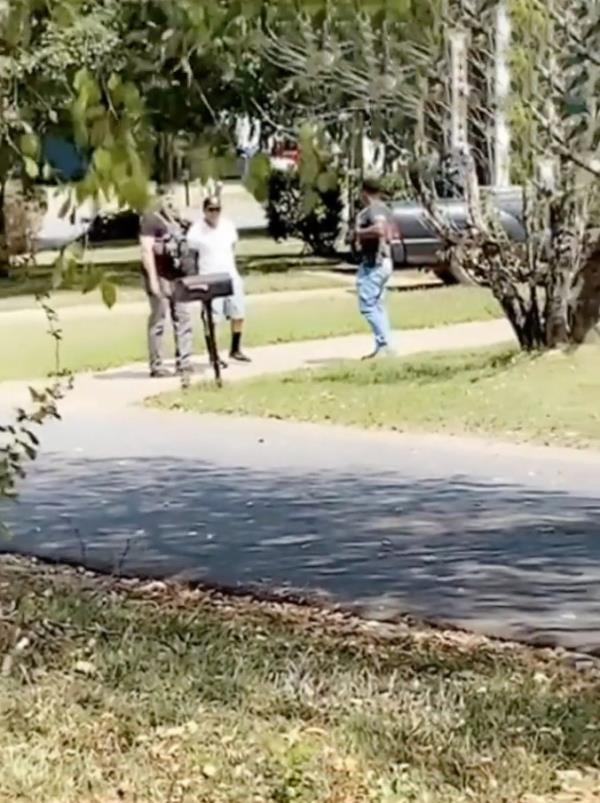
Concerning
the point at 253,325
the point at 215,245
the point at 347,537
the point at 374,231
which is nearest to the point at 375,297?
the point at 374,231

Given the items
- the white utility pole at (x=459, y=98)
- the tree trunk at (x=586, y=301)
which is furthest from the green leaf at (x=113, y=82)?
the tree trunk at (x=586, y=301)

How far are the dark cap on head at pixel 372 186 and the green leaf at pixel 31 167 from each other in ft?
40.6

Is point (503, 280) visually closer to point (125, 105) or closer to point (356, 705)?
point (356, 705)

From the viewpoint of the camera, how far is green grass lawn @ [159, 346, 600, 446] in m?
13.5

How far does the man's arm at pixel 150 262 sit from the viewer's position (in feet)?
55.2

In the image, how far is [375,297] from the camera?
58.2 feet

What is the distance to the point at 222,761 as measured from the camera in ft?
16.9

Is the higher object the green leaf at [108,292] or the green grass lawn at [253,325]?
the green leaf at [108,292]

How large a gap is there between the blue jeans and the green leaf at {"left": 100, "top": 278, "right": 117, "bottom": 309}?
13.2 metres

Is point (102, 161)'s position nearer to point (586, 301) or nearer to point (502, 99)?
point (502, 99)

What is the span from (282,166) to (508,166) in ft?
33.7

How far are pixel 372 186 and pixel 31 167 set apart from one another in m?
13.5

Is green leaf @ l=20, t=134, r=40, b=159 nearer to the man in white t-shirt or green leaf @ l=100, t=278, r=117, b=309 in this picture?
green leaf @ l=100, t=278, r=117, b=309

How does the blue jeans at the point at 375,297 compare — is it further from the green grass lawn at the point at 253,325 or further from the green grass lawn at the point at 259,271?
the green grass lawn at the point at 259,271
